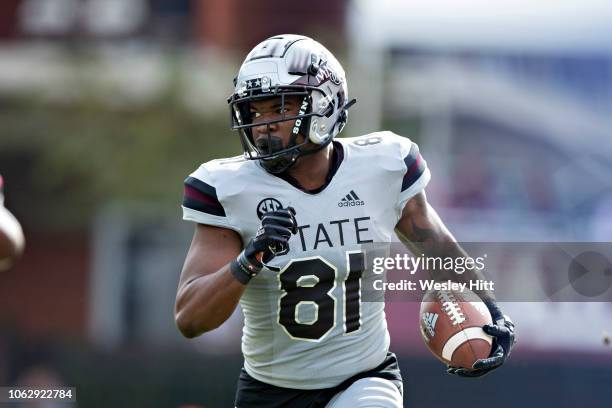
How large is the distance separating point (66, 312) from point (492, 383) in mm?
13009

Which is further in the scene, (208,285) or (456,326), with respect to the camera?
(456,326)

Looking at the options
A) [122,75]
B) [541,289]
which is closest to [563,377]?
[541,289]

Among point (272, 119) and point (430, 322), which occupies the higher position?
point (272, 119)

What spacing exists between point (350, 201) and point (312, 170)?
9.5 inches

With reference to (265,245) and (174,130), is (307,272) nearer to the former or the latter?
(265,245)

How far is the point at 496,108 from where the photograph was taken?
21.4 meters

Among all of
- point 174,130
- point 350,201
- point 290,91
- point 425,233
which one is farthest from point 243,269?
point 174,130

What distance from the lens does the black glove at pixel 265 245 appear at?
16.1 ft

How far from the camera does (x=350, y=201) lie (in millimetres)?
5484

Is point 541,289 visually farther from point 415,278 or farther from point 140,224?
point 140,224

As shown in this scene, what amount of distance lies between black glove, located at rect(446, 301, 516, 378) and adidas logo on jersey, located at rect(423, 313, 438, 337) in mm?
183

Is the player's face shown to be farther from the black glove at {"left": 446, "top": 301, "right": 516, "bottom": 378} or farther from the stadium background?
the stadium background

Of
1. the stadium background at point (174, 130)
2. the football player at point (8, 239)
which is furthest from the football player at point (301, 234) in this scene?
the stadium background at point (174, 130)

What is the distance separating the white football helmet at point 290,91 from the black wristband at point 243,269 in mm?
580
